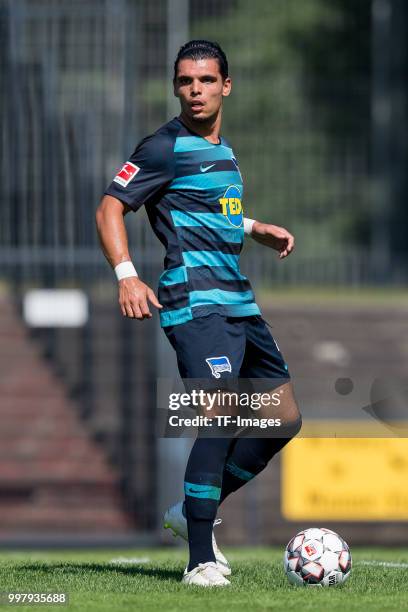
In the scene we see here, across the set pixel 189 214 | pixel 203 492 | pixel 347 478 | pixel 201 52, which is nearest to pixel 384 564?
pixel 203 492

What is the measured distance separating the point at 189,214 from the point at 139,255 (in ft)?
20.5

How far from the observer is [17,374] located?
12828 millimetres

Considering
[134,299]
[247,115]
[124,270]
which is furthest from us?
[247,115]

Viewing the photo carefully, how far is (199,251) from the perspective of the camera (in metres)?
5.91

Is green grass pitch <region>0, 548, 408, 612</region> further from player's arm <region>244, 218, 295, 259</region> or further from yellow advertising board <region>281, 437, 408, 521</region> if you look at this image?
yellow advertising board <region>281, 437, 408, 521</region>

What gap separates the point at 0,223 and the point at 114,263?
7.79m

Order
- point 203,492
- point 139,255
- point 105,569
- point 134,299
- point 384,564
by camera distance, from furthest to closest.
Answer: point 139,255 → point 384,564 → point 105,569 → point 203,492 → point 134,299

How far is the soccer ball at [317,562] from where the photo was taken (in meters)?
5.89

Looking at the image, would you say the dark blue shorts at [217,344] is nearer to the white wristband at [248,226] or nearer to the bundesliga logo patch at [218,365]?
the bundesliga logo patch at [218,365]

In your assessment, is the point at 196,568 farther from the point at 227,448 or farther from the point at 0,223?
the point at 0,223

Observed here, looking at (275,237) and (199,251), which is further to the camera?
(275,237)

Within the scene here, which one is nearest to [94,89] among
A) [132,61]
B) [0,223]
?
[132,61]

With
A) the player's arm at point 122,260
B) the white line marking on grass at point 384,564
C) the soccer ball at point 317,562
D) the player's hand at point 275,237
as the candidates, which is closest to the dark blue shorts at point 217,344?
the player's arm at point 122,260

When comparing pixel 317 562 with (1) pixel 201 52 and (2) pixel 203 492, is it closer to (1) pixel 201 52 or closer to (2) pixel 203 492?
(2) pixel 203 492
